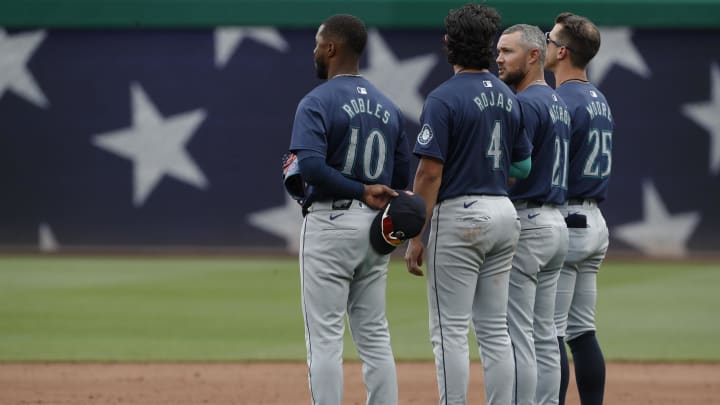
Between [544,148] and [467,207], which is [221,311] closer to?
[544,148]

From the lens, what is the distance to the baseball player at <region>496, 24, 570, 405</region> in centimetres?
578

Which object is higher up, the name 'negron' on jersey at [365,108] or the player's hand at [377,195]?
A: the name 'negron' on jersey at [365,108]

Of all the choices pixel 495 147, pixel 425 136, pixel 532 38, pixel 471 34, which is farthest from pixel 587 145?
pixel 425 136

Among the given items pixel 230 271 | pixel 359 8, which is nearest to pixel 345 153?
pixel 230 271

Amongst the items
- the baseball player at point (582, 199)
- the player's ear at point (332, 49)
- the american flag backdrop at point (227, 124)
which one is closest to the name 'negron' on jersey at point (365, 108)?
the player's ear at point (332, 49)

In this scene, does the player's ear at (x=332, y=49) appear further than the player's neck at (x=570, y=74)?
No

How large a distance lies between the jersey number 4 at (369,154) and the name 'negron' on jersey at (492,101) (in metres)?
0.48

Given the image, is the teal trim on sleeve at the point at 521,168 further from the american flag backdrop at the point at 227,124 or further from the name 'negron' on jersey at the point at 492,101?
→ the american flag backdrop at the point at 227,124

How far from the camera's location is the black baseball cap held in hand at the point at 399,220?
17.2ft

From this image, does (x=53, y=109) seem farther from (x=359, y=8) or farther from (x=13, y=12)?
(x=359, y=8)

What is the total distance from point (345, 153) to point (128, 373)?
379 centimetres

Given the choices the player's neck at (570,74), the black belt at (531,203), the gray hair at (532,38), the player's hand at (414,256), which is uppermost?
the gray hair at (532,38)

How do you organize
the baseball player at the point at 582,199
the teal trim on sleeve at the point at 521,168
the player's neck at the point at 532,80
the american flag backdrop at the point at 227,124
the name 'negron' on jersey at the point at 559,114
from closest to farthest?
the teal trim on sleeve at the point at 521,168 → the name 'negron' on jersey at the point at 559,114 → the player's neck at the point at 532,80 → the baseball player at the point at 582,199 → the american flag backdrop at the point at 227,124

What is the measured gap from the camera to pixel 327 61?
549 centimetres
